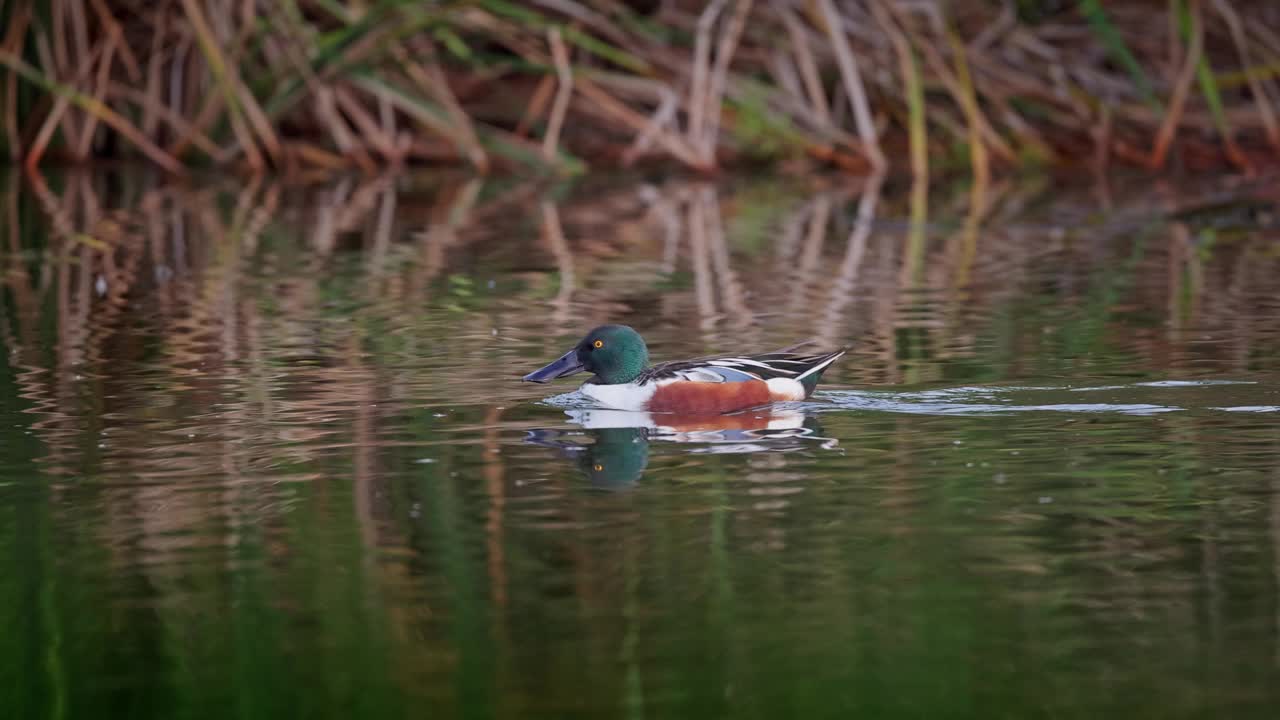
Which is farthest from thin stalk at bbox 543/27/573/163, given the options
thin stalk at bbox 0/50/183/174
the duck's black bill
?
the duck's black bill

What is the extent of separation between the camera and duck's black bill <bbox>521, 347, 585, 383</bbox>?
7.85 metres

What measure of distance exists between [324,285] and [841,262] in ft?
9.41

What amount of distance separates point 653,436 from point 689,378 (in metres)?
0.38

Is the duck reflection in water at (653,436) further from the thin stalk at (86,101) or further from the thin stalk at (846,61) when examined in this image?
the thin stalk at (86,101)

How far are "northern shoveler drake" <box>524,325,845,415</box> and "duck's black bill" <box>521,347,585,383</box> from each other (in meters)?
0.06

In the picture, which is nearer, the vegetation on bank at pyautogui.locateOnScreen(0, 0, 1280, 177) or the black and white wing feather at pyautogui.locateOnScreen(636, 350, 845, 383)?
the black and white wing feather at pyautogui.locateOnScreen(636, 350, 845, 383)

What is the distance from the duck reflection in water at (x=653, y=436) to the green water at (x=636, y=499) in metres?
0.02

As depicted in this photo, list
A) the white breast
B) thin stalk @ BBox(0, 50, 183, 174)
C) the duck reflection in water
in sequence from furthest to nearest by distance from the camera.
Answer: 1. thin stalk @ BBox(0, 50, 183, 174)
2. the white breast
3. the duck reflection in water

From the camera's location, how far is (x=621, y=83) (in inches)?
701

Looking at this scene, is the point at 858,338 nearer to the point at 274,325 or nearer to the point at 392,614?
the point at 274,325

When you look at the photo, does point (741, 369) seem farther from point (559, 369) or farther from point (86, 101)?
point (86, 101)

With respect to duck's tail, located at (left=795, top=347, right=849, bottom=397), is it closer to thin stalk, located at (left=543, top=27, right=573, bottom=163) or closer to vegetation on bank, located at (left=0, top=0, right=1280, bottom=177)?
vegetation on bank, located at (left=0, top=0, right=1280, bottom=177)

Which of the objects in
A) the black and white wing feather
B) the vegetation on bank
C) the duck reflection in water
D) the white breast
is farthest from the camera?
the vegetation on bank

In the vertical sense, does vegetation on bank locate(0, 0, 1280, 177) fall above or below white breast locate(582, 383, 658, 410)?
above
